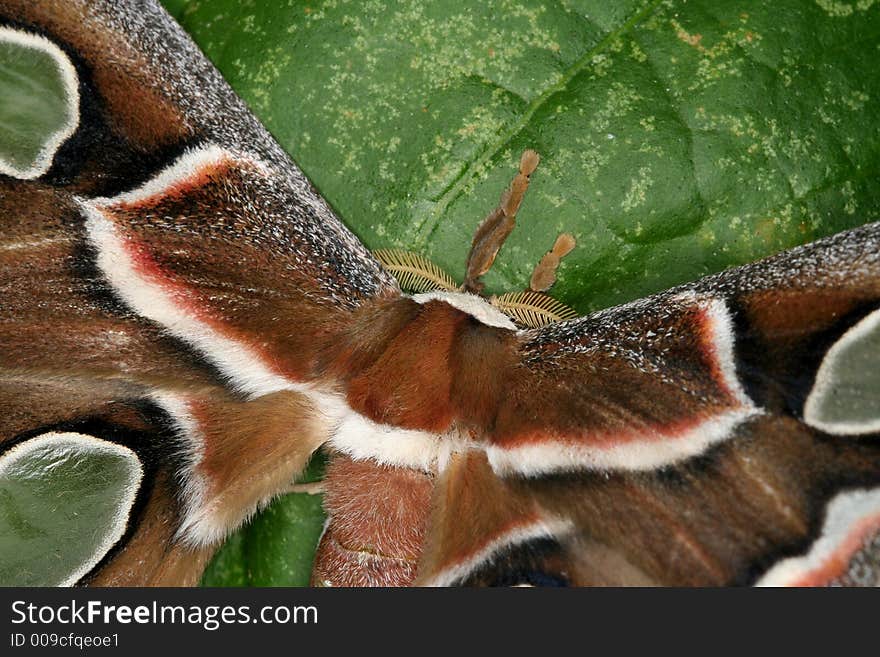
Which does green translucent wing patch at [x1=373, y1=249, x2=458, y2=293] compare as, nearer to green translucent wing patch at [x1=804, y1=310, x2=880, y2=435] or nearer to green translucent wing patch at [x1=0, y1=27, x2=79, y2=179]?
green translucent wing patch at [x1=0, y1=27, x2=79, y2=179]

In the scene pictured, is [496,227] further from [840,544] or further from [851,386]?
[840,544]

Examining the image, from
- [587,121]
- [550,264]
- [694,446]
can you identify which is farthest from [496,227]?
[694,446]

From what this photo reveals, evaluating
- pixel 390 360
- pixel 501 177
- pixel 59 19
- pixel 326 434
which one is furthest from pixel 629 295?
pixel 59 19

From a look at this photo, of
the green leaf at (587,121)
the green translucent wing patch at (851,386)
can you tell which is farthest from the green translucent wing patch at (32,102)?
the green translucent wing patch at (851,386)

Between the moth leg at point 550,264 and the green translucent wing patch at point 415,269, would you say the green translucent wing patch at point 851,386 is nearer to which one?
the moth leg at point 550,264

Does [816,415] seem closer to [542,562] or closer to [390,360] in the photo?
[542,562]
